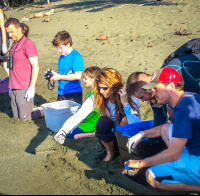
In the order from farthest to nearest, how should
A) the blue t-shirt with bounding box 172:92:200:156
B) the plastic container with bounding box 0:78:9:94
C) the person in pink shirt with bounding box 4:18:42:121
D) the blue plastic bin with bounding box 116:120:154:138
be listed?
the plastic container with bounding box 0:78:9:94 → the person in pink shirt with bounding box 4:18:42:121 → the blue plastic bin with bounding box 116:120:154:138 → the blue t-shirt with bounding box 172:92:200:156

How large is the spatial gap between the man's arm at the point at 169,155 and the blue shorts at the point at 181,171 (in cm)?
11

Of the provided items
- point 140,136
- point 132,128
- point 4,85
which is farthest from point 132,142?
point 4,85

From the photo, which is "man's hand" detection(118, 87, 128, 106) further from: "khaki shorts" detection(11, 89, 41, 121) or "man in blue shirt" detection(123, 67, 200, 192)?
"khaki shorts" detection(11, 89, 41, 121)

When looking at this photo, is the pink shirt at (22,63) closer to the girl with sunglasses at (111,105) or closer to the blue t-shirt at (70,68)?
the blue t-shirt at (70,68)

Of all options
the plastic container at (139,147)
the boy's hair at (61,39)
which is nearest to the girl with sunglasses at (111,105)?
the plastic container at (139,147)

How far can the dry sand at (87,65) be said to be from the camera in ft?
A: 8.28

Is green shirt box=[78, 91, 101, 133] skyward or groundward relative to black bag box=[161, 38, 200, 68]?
groundward

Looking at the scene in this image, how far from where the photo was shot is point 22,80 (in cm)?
405

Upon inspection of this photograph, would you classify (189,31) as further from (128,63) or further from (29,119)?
(29,119)

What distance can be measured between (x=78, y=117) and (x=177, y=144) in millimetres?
1117

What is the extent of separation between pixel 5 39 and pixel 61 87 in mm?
2246

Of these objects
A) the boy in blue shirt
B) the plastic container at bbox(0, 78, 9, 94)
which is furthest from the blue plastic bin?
the plastic container at bbox(0, 78, 9, 94)

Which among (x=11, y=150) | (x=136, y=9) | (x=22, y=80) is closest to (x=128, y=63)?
(x=22, y=80)

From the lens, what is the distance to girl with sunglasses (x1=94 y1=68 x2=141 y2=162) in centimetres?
266
